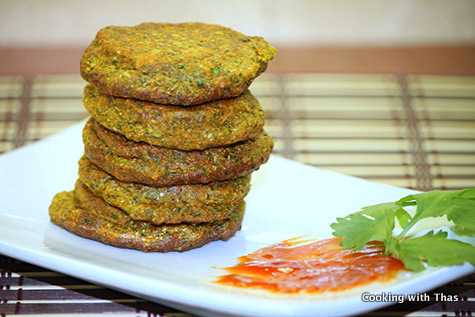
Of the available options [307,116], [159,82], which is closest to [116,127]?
[159,82]

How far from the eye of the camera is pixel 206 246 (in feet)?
11.6

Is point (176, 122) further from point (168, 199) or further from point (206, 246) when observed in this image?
point (206, 246)

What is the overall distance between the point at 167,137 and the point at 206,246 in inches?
27.4

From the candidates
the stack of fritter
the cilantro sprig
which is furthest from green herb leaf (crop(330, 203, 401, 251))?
the stack of fritter

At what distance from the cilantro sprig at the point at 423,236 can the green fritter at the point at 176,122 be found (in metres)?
0.73

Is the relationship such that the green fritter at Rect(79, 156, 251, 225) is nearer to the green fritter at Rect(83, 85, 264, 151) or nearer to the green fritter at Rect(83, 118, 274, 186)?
the green fritter at Rect(83, 118, 274, 186)

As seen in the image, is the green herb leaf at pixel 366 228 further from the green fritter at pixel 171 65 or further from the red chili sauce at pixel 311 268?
the green fritter at pixel 171 65

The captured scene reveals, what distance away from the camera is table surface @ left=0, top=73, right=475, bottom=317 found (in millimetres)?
4855

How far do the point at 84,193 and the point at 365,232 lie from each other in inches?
60.1

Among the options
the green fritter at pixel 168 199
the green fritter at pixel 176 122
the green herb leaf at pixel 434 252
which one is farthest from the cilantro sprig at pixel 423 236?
the green fritter at pixel 176 122

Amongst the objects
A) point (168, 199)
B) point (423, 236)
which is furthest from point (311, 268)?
point (168, 199)

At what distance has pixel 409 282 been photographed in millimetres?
2822

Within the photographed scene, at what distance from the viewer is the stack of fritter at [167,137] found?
316cm

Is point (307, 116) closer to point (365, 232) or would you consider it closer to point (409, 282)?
point (365, 232)
